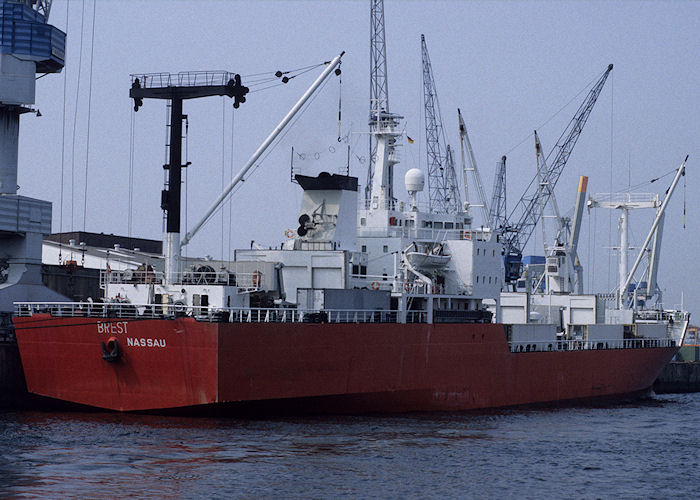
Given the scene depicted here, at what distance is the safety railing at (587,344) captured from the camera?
1929 inches

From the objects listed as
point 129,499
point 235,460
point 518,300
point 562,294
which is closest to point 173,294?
point 235,460

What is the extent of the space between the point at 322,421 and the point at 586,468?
9401mm

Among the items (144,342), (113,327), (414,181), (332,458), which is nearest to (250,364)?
(144,342)

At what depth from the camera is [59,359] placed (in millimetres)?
35562

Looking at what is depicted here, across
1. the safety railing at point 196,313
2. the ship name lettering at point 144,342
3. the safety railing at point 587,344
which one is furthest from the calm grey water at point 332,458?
the safety railing at point 587,344

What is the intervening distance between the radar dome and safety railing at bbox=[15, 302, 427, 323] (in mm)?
10660

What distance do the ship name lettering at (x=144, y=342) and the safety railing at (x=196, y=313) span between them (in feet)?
2.52

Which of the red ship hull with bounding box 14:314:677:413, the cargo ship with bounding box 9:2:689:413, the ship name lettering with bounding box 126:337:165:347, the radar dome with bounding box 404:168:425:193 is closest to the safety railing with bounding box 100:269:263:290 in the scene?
the cargo ship with bounding box 9:2:689:413

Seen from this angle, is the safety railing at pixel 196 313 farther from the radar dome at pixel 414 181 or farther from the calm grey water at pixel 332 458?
the radar dome at pixel 414 181

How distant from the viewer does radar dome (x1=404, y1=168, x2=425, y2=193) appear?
158 ft

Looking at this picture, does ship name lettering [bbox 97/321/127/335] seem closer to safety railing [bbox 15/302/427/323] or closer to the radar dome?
safety railing [bbox 15/302/427/323]

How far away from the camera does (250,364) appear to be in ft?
112

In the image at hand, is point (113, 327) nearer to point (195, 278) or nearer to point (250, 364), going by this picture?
point (195, 278)

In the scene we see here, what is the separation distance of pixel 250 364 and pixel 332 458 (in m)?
5.59
